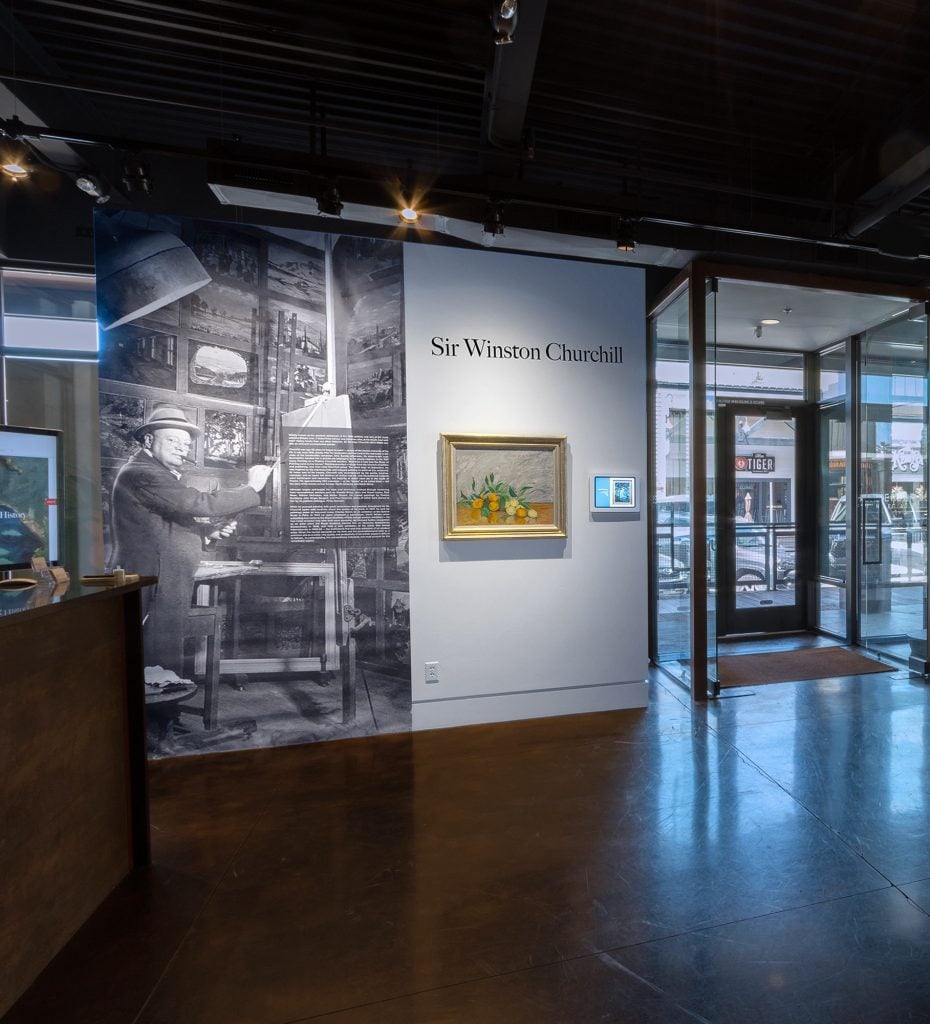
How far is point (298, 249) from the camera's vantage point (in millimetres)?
3471

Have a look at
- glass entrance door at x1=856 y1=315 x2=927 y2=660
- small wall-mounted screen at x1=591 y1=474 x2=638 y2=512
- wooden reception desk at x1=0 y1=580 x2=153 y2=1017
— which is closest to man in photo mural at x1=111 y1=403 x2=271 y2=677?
wooden reception desk at x1=0 y1=580 x2=153 y2=1017

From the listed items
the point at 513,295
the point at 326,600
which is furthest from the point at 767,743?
the point at 513,295

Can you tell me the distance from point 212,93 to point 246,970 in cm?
467

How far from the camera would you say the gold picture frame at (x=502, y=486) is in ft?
12.1

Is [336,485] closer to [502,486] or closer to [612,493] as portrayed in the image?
[502,486]

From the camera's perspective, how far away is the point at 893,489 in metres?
5.22

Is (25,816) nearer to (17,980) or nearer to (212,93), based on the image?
(17,980)

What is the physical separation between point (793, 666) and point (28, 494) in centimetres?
609

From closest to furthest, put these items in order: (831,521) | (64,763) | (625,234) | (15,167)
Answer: (64,763), (15,167), (625,234), (831,521)

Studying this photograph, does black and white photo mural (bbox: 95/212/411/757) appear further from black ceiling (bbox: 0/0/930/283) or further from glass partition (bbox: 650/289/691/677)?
glass partition (bbox: 650/289/691/677)

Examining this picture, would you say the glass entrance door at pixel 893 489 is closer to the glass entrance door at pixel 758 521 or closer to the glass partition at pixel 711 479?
the glass entrance door at pixel 758 521

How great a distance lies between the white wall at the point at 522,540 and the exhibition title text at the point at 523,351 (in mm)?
39

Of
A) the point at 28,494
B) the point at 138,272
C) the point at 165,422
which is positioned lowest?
the point at 28,494

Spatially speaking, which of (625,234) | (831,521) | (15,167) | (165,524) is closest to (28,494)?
(165,524)
